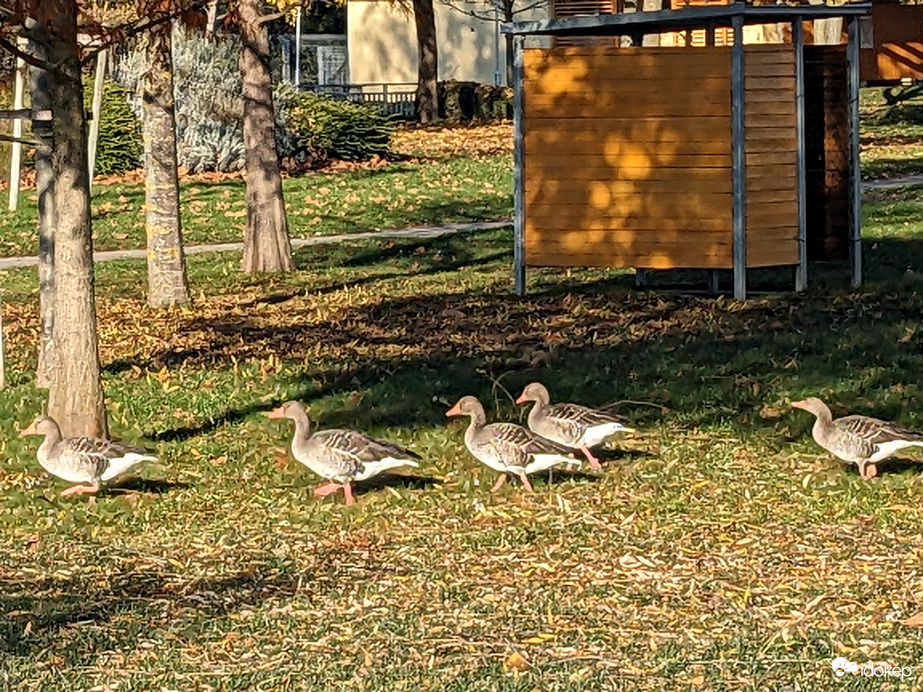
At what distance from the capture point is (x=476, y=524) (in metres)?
9.55

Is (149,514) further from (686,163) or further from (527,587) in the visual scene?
(686,163)

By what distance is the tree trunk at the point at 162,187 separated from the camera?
18.5 m

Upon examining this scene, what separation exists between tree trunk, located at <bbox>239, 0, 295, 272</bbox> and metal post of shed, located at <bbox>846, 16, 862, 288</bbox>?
7154 mm

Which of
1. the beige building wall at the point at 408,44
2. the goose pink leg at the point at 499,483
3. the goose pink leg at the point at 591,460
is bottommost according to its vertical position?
the goose pink leg at the point at 499,483

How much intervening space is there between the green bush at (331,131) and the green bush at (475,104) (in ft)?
41.4

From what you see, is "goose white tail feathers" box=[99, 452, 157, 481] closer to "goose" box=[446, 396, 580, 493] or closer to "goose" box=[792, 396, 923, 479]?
"goose" box=[446, 396, 580, 493]

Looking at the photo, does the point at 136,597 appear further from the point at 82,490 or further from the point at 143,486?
the point at 143,486

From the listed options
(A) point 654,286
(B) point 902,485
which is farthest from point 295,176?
(B) point 902,485

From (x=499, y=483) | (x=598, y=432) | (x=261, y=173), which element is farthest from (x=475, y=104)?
(x=499, y=483)

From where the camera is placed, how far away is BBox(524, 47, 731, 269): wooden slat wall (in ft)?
60.0

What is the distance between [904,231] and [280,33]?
4052 cm

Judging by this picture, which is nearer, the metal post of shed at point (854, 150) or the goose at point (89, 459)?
the goose at point (89, 459)

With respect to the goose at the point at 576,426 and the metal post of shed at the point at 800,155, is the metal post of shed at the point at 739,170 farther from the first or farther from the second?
the goose at the point at 576,426

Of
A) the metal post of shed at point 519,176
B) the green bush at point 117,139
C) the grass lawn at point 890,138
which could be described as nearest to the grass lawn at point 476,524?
the metal post of shed at point 519,176
